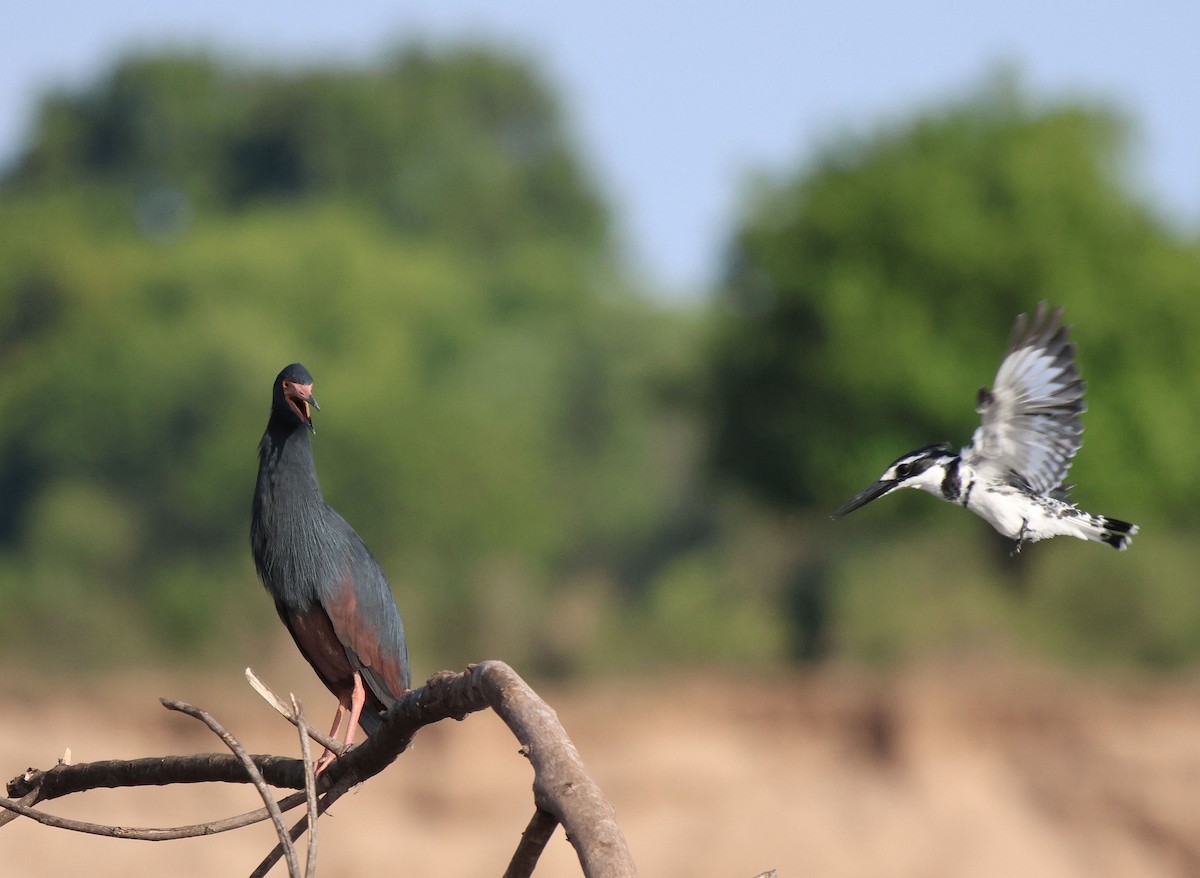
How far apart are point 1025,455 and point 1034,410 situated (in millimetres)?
144

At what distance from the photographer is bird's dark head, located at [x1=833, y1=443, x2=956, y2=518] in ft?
15.8

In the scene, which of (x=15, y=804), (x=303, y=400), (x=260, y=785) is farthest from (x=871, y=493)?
(x=15, y=804)

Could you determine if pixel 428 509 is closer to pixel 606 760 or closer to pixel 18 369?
pixel 18 369

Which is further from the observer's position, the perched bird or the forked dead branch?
the perched bird

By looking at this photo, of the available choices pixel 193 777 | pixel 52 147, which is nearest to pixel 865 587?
pixel 193 777

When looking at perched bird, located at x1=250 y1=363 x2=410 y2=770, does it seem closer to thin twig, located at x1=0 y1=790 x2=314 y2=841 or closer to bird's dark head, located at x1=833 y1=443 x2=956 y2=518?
bird's dark head, located at x1=833 y1=443 x2=956 y2=518

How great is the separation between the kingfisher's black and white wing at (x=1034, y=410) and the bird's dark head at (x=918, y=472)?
105mm

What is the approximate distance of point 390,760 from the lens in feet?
11.3

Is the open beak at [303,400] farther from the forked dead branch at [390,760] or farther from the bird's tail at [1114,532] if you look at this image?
the bird's tail at [1114,532]

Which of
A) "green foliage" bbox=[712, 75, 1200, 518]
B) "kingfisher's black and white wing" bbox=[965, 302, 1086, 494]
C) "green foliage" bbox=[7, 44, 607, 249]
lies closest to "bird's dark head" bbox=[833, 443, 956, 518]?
"kingfisher's black and white wing" bbox=[965, 302, 1086, 494]

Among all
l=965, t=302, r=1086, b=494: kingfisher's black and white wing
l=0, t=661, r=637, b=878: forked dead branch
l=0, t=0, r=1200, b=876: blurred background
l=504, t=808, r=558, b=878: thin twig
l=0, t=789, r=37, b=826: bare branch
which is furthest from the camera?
l=0, t=0, r=1200, b=876: blurred background

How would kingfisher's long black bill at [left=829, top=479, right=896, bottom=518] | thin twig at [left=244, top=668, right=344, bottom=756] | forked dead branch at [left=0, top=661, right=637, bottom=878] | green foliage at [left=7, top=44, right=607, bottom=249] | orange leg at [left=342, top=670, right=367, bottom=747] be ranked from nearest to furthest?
forked dead branch at [left=0, top=661, right=637, bottom=878], thin twig at [left=244, top=668, right=344, bottom=756], kingfisher's long black bill at [left=829, top=479, right=896, bottom=518], orange leg at [left=342, top=670, right=367, bottom=747], green foliage at [left=7, top=44, right=607, bottom=249]

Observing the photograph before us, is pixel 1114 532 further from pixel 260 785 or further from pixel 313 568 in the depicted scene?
pixel 260 785

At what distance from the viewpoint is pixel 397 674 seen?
559 centimetres
